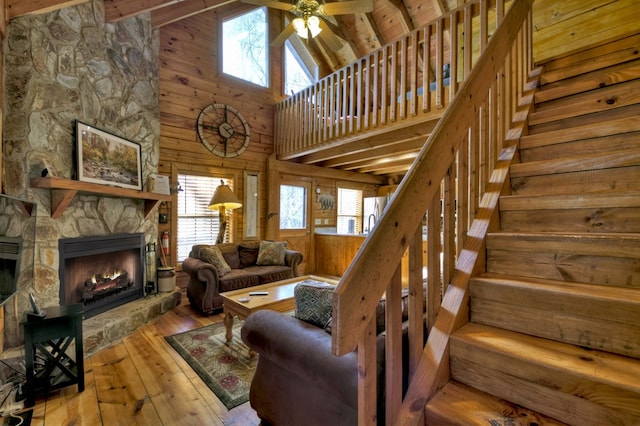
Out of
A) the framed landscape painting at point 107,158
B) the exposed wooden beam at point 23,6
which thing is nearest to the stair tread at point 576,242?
the framed landscape painting at point 107,158

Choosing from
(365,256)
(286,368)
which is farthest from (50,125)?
(365,256)

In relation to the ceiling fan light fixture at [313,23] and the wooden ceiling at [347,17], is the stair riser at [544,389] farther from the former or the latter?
the wooden ceiling at [347,17]

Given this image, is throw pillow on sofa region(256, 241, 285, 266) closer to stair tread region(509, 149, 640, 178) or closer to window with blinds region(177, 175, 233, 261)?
window with blinds region(177, 175, 233, 261)

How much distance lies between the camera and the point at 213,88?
4984 millimetres

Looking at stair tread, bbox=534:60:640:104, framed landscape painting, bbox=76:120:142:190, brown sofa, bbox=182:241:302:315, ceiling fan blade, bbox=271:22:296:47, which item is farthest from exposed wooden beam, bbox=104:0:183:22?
stair tread, bbox=534:60:640:104

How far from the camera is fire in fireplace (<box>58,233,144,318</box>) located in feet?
9.45

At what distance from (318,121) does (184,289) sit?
3.38 meters

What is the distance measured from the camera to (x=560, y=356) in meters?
1.03

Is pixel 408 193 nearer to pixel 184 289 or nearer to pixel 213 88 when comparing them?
pixel 184 289

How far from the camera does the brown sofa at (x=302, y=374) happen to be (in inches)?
48.6

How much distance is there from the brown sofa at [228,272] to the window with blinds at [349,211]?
2678 mm

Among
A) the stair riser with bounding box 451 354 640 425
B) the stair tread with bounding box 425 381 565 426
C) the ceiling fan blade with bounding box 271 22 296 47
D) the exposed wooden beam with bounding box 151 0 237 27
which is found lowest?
the stair tread with bounding box 425 381 565 426

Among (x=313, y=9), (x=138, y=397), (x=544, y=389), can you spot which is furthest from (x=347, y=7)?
(x=138, y=397)

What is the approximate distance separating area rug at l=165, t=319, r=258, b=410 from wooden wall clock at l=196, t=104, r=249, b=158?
9.69 feet
